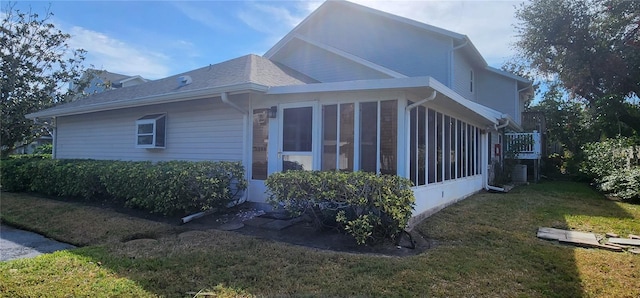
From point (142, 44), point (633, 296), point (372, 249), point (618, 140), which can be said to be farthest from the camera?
point (142, 44)

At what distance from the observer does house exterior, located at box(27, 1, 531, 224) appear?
6.13m

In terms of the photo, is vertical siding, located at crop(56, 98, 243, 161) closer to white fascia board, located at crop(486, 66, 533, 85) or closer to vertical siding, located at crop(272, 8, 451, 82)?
vertical siding, located at crop(272, 8, 451, 82)

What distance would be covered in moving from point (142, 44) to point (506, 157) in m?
14.7

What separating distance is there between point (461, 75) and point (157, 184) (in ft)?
35.2

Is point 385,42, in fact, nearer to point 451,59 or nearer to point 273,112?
point 451,59

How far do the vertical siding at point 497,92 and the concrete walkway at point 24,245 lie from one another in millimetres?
15153

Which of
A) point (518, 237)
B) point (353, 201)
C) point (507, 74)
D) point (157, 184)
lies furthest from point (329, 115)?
point (507, 74)

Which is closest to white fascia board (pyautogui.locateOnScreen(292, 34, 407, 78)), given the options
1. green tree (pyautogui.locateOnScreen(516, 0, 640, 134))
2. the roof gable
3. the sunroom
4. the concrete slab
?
the roof gable

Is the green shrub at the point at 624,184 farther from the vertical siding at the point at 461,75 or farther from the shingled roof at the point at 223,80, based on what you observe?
the shingled roof at the point at 223,80

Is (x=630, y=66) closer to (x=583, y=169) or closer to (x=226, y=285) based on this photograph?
(x=583, y=169)

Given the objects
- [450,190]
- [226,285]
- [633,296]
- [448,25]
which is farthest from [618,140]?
[226,285]

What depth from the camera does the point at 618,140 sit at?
11.5 metres

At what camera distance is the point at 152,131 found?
29.4ft

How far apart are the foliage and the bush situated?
8110 millimetres
